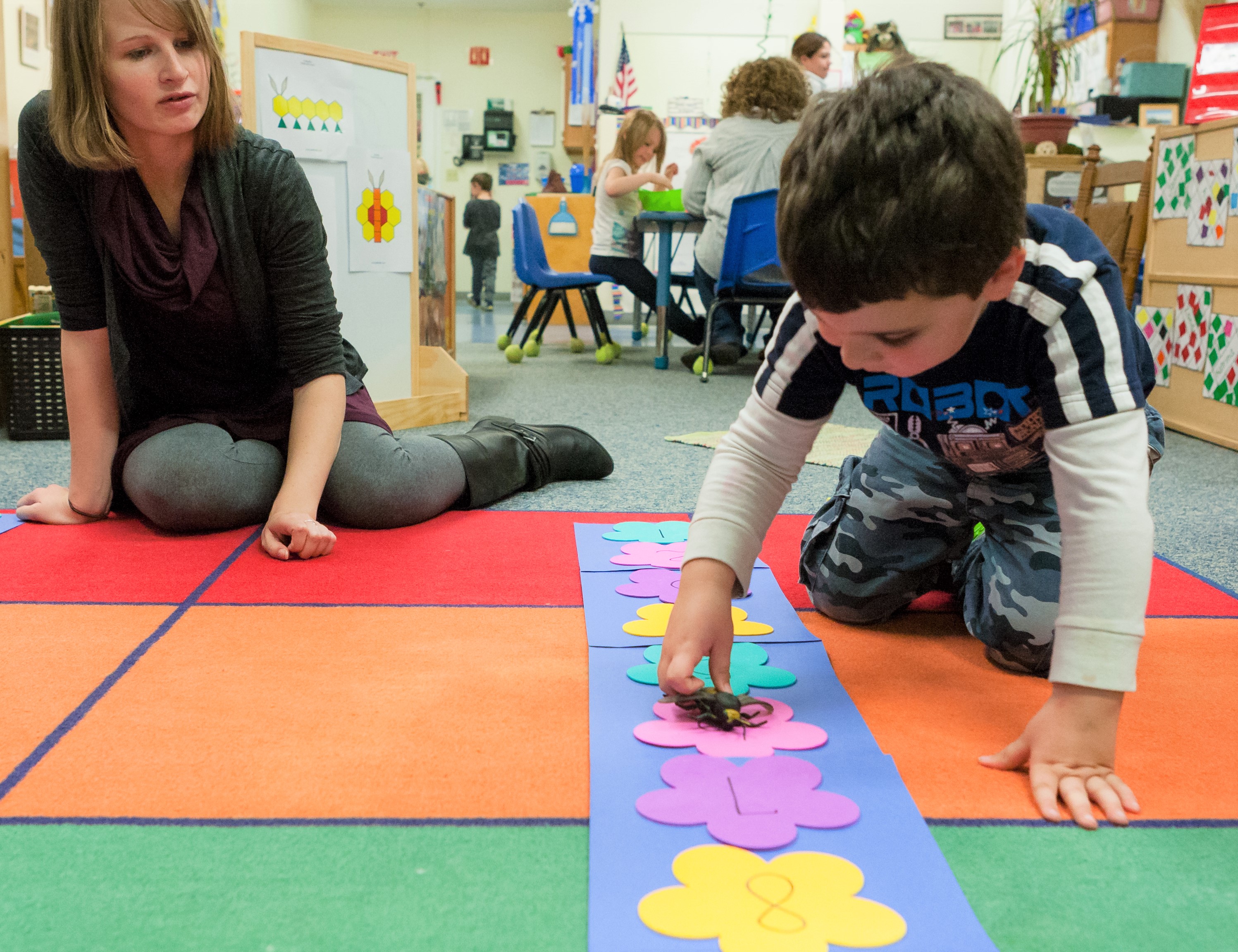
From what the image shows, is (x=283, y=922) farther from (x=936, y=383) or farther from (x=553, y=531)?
(x=553, y=531)

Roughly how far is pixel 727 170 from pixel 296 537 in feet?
8.14

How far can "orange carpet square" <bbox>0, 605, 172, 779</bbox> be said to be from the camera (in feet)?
2.59

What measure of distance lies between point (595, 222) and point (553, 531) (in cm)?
Answer: 272

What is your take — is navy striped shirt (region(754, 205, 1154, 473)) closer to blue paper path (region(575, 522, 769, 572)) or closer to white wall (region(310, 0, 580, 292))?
blue paper path (region(575, 522, 769, 572))

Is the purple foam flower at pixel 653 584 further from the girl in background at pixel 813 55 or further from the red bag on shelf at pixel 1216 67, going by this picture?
the girl in background at pixel 813 55

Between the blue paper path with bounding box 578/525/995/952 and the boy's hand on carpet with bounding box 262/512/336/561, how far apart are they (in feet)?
1.63

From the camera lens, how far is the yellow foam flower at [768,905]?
54cm

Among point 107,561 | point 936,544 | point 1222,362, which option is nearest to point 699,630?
point 936,544

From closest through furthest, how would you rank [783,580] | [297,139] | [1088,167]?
[783,580] < [297,139] < [1088,167]

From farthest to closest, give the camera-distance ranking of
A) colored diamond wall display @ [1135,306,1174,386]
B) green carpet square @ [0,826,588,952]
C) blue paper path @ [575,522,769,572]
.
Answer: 1. colored diamond wall display @ [1135,306,1174,386]
2. blue paper path @ [575,522,769,572]
3. green carpet square @ [0,826,588,952]

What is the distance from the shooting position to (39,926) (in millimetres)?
545

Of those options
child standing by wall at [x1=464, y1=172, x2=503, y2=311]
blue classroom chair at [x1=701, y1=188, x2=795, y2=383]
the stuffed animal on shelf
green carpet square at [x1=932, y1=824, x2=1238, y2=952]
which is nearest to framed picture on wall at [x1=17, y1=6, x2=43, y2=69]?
blue classroom chair at [x1=701, y1=188, x2=795, y2=383]

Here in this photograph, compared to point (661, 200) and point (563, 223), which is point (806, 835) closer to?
point (661, 200)

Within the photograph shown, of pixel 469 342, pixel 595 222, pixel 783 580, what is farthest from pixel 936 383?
pixel 469 342
